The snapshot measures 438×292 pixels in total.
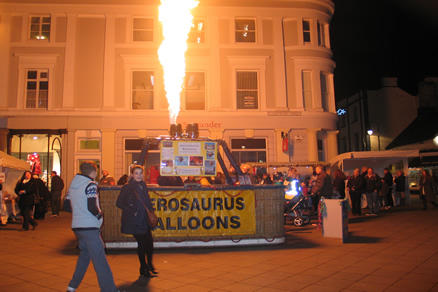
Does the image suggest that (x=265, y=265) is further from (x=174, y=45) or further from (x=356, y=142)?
(x=356, y=142)

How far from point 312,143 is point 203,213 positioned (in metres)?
14.4

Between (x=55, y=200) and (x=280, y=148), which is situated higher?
(x=280, y=148)

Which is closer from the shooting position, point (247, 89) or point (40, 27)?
point (40, 27)

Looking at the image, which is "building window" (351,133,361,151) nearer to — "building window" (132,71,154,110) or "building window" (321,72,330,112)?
"building window" (321,72,330,112)

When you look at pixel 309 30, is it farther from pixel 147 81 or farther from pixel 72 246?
pixel 72 246

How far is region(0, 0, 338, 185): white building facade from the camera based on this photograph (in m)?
21.2

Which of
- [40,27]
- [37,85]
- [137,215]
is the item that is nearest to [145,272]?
[137,215]

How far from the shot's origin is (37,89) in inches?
845

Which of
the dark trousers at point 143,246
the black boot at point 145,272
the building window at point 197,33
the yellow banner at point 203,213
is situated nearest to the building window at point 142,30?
the building window at point 197,33

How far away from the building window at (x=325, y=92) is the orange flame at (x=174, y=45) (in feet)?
27.7

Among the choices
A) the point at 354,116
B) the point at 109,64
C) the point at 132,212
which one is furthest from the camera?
the point at 354,116

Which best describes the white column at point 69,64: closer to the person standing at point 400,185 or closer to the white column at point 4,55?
the white column at point 4,55

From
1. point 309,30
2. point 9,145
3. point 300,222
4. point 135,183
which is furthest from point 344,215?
point 9,145

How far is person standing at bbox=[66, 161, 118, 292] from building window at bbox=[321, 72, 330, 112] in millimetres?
19772
